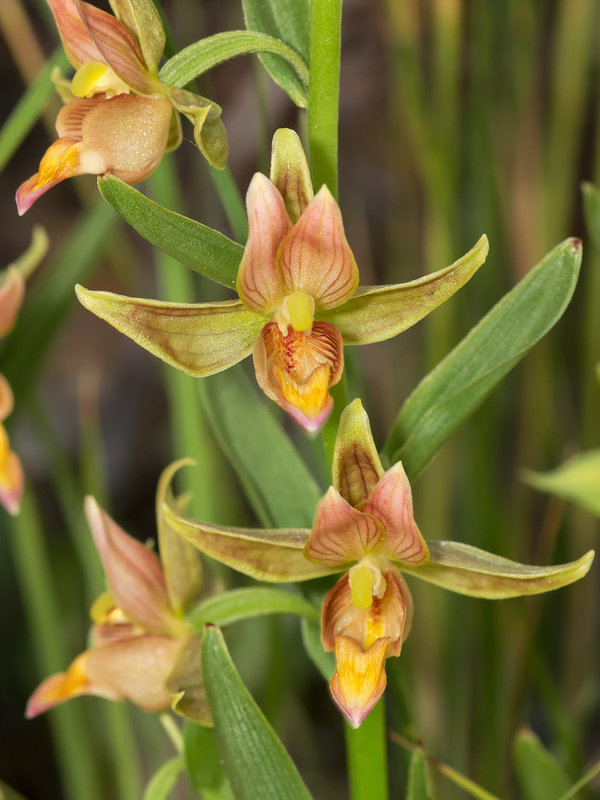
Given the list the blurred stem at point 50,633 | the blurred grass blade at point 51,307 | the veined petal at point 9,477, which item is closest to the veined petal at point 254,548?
the veined petal at point 9,477

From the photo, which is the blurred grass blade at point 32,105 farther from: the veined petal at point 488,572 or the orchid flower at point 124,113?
the veined petal at point 488,572

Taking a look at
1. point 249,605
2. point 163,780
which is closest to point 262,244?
point 249,605

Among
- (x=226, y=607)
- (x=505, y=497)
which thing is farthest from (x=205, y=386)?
(x=505, y=497)

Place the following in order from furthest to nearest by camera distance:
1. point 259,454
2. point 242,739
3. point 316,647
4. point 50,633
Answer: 1. point 50,633
2. point 259,454
3. point 316,647
4. point 242,739

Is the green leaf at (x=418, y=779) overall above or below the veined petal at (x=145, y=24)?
below

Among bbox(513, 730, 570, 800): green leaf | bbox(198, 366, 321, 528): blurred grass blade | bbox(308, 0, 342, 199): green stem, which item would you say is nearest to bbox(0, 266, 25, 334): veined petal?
bbox(198, 366, 321, 528): blurred grass blade

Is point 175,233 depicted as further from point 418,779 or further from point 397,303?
point 418,779

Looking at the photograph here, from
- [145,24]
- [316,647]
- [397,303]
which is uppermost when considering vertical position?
[145,24]

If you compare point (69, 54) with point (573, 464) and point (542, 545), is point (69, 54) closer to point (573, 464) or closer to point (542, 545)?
point (573, 464)
